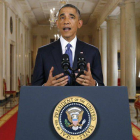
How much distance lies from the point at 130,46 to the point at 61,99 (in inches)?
431

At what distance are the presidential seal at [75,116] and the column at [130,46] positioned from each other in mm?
10888

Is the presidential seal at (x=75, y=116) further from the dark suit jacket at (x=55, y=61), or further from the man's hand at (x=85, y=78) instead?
the dark suit jacket at (x=55, y=61)

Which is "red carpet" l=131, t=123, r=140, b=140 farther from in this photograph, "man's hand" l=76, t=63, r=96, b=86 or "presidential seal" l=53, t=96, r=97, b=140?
"presidential seal" l=53, t=96, r=97, b=140

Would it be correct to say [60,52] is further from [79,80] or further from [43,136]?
[43,136]

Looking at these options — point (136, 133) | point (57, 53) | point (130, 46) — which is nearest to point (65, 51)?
point (57, 53)

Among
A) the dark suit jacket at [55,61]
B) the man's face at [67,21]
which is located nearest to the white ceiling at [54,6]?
the dark suit jacket at [55,61]

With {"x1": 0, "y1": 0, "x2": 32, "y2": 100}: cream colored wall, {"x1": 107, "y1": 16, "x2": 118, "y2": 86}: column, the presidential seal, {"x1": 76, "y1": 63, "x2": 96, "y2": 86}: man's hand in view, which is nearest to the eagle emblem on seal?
the presidential seal

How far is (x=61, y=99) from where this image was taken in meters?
1.47

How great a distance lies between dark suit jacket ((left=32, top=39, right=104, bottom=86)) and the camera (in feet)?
7.55

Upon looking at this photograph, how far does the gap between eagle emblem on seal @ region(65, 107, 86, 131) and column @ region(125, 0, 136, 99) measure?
10.9 meters

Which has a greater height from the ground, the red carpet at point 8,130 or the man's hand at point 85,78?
the man's hand at point 85,78

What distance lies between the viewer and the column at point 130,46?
39.2ft

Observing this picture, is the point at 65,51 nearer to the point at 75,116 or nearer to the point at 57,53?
the point at 57,53

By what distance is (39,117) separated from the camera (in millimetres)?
1476
